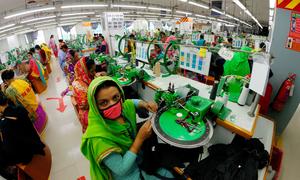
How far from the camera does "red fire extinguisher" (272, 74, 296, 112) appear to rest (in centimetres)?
230

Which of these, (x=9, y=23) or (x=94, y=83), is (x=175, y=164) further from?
(x=9, y=23)

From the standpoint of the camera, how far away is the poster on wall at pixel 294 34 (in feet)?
6.88

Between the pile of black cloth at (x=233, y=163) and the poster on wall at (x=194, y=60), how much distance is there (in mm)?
1060

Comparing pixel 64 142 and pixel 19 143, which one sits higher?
pixel 19 143

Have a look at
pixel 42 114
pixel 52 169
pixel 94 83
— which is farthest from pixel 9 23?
pixel 94 83

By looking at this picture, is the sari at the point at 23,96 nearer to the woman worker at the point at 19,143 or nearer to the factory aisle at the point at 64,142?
the factory aisle at the point at 64,142

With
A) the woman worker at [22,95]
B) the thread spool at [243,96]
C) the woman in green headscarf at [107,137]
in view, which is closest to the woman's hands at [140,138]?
the woman in green headscarf at [107,137]

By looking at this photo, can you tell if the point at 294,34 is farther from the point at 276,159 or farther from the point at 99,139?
the point at 99,139

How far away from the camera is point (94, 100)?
1085mm

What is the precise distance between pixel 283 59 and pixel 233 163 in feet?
6.68

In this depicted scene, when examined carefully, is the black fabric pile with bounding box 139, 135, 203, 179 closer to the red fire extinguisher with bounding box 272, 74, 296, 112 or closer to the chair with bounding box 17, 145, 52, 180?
the chair with bounding box 17, 145, 52, 180

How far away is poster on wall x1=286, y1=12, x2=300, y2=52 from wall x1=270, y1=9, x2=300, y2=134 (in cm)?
5

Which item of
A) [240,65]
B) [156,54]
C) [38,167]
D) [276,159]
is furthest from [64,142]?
[240,65]

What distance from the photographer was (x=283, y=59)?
237 cm
